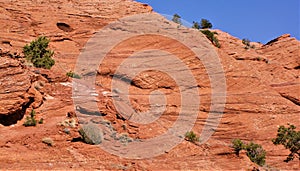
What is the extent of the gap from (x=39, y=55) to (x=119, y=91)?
610cm

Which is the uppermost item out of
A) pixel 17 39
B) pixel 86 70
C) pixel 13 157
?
pixel 17 39

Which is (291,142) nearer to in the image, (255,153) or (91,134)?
(255,153)

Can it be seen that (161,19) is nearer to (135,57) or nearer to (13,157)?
(135,57)

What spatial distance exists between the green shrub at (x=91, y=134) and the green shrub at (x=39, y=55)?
33.4ft

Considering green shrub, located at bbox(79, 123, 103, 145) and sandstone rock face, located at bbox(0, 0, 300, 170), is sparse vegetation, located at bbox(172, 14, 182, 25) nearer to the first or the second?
sandstone rock face, located at bbox(0, 0, 300, 170)

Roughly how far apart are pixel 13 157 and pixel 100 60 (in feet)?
71.0

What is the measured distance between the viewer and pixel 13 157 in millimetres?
16141

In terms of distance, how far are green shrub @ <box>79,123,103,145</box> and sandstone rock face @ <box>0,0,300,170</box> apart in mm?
377

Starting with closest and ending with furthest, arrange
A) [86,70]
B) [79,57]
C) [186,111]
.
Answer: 1. [186,111]
2. [86,70]
3. [79,57]

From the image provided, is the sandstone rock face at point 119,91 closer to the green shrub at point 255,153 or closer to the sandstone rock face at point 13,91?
the sandstone rock face at point 13,91

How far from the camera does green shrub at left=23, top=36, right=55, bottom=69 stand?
28375mm

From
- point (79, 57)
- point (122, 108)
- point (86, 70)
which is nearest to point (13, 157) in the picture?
point (122, 108)

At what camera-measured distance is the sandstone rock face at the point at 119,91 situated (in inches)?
712

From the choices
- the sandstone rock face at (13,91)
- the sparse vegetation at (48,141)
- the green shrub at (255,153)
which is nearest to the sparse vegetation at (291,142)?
the green shrub at (255,153)
